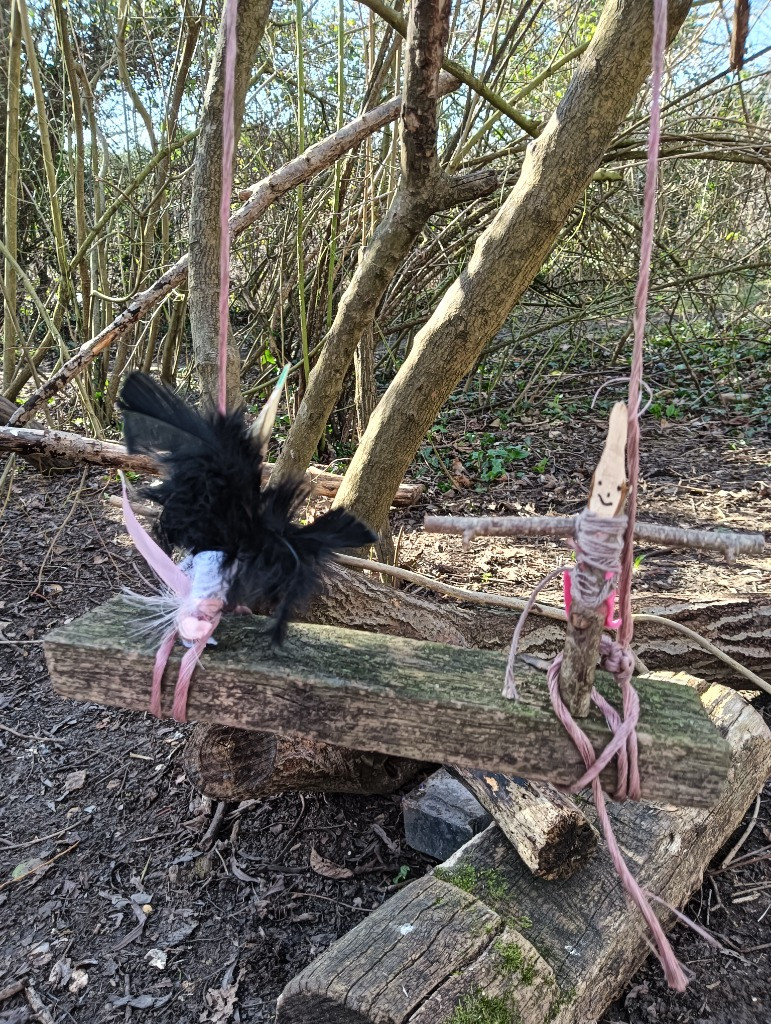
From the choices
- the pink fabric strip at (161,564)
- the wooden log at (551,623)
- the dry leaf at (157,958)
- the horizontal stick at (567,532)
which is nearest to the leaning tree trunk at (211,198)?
the wooden log at (551,623)

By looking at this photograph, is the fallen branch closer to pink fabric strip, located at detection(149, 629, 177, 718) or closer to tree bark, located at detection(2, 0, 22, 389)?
pink fabric strip, located at detection(149, 629, 177, 718)

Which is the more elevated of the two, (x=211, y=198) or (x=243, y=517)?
(x=211, y=198)

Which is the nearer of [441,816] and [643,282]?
[643,282]

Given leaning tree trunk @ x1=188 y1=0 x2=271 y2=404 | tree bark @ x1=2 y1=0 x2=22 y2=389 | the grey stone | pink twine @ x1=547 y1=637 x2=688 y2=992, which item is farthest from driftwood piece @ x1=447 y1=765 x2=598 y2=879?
tree bark @ x1=2 y1=0 x2=22 y2=389

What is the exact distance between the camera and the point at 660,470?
467 centimetres

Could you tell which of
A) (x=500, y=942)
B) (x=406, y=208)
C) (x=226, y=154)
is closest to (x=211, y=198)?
(x=406, y=208)

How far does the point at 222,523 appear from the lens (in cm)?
106

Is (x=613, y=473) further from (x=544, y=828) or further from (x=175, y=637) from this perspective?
(x=544, y=828)

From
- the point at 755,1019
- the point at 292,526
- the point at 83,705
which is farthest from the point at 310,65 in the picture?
the point at 755,1019

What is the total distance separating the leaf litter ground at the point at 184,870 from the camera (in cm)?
174

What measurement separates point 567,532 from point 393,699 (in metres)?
0.37

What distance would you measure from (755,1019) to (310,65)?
5449 mm

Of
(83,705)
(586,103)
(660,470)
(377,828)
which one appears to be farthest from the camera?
(660,470)

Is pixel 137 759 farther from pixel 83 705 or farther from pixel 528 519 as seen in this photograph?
pixel 528 519
